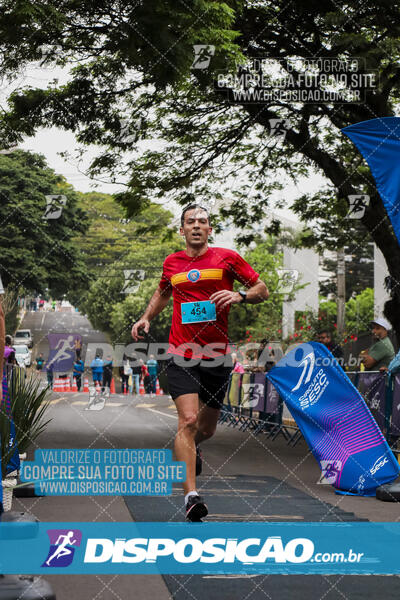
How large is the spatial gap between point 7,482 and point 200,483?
196cm

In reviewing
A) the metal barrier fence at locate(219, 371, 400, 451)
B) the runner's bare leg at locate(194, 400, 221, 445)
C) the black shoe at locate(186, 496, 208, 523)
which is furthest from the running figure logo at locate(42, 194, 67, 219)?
the black shoe at locate(186, 496, 208, 523)

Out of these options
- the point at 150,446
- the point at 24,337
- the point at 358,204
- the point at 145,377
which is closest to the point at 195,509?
the point at 150,446

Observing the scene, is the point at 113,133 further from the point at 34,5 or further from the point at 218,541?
the point at 218,541

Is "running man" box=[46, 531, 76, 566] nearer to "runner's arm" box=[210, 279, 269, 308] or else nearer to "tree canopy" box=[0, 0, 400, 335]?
"runner's arm" box=[210, 279, 269, 308]

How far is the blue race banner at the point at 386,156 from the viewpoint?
677 cm

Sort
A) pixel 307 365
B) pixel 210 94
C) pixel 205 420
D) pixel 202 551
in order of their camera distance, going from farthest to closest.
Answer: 1. pixel 210 94
2. pixel 307 365
3. pixel 205 420
4. pixel 202 551

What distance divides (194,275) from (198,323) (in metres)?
0.32

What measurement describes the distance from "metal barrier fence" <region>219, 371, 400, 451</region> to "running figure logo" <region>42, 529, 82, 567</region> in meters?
5.19

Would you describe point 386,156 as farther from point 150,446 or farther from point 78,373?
point 78,373

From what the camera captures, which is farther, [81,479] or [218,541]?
[81,479]

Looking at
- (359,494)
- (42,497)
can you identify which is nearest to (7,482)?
(42,497)

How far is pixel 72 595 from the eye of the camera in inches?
140

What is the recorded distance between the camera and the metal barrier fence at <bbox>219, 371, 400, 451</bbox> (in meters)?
8.57

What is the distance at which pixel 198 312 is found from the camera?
531 centimetres
